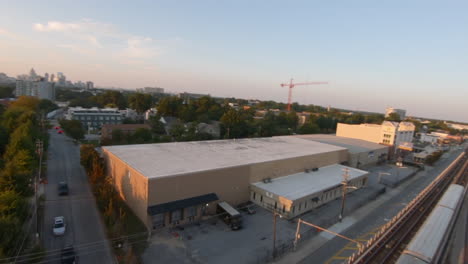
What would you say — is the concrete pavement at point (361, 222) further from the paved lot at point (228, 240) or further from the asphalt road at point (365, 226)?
the paved lot at point (228, 240)

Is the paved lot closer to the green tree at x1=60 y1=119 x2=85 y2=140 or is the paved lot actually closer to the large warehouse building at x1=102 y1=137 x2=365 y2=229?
the large warehouse building at x1=102 y1=137 x2=365 y2=229

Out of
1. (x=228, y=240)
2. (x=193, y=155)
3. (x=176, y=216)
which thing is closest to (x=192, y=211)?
(x=176, y=216)

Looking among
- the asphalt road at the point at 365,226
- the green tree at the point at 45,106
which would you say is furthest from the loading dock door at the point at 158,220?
the green tree at the point at 45,106

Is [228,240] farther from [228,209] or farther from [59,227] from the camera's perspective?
[59,227]

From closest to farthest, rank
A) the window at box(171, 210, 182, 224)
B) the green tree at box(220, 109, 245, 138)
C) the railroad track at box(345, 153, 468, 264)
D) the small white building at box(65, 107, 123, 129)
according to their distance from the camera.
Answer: the railroad track at box(345, 153, 468, 264) < the window at box(171, 210, 182, 224) < the green tree at box(220, 109, 245, 138) < the small white building at box(65, 107, 123, 129)

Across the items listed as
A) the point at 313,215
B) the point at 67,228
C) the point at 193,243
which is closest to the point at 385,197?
the point at 313,215

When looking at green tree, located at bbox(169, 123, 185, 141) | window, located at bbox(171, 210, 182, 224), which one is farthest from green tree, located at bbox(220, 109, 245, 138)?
window, located at bbox(171, 210, 182, 224)
